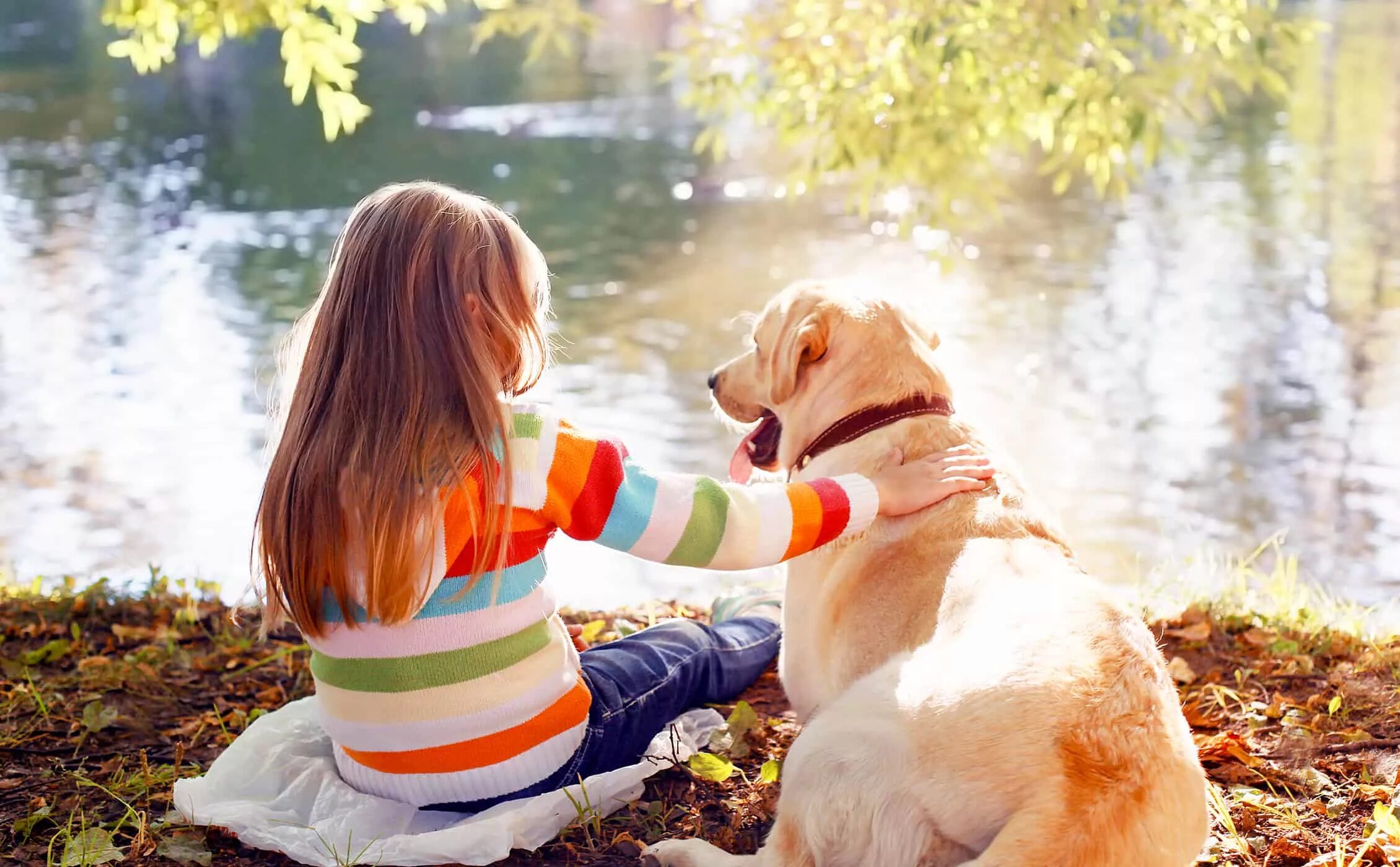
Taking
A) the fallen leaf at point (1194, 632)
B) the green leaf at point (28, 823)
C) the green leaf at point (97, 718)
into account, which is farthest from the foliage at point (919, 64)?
the green leaf at point (28, 823)

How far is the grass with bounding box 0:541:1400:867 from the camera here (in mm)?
3146

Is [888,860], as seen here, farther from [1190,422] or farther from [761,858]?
[1190,422]

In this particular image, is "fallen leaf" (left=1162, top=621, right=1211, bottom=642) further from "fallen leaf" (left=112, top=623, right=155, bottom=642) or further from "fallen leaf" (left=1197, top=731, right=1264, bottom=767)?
"fallen leaf" (left=112, top=623, right=155, bottom=642)

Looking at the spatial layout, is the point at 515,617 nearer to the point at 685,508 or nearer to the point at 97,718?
the point at 685,508

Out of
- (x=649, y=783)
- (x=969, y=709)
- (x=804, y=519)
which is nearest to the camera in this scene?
(x=969, y=709)

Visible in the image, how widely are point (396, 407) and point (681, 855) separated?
4.14 ft

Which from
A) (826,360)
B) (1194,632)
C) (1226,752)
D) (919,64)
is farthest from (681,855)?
(919,64)

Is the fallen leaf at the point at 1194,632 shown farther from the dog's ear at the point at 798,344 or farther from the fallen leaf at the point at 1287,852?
the dog's ear at the point at 798,344

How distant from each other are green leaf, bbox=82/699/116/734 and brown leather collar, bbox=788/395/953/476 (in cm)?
241

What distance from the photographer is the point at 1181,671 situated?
4.18 m

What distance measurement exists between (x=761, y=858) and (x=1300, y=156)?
22814 millimetres

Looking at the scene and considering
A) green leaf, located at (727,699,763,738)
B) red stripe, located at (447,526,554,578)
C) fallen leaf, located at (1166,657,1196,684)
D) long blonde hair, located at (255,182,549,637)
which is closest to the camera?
long blonde hair, located at (255,182,549,637)

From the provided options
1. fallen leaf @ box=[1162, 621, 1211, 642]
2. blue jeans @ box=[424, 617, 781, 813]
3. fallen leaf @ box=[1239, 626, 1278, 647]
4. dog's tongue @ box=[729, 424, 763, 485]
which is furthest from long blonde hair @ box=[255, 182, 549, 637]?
fallen leaf @ box=[1239, 626, 1278, 647]

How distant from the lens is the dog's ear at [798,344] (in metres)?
3.61
